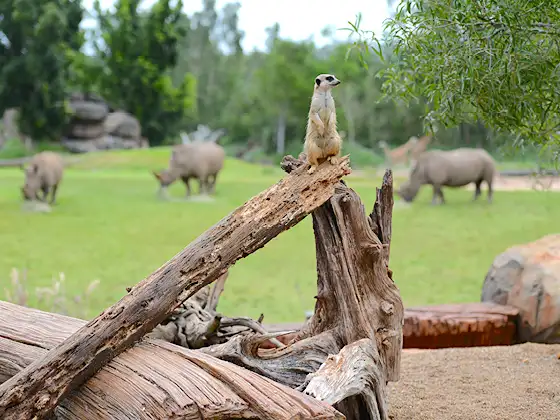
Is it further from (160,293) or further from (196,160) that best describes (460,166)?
(160,293)

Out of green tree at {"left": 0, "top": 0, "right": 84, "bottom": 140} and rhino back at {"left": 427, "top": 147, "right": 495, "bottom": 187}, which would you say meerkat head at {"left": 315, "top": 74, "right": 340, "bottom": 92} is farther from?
green tree at {"left": 0, "top": 0, "right": 84, "bottom": 140}

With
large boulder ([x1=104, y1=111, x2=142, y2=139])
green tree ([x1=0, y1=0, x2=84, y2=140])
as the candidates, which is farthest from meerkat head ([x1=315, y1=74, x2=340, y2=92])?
large boulder ([x1=104, y1=111, x2=142, y2=139])

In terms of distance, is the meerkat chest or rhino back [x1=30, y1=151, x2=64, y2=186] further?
rhino back [x1=30, y1=151, x2=64, y2=186]

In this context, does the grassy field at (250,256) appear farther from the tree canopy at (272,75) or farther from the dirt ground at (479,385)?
the dirt ground at (479,385)

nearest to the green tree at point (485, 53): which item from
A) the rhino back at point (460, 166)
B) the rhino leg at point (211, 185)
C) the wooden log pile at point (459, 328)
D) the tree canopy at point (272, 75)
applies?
the tree canopy at point (272, 75)

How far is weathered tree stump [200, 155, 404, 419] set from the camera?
9.66 feet

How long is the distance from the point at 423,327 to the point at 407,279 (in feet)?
5.82

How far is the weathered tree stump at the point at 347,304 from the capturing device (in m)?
2.95

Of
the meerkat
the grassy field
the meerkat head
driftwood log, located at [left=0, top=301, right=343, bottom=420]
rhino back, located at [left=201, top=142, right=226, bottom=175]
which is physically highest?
the meerkat head

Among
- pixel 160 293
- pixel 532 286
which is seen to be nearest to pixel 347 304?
pixel 160 293

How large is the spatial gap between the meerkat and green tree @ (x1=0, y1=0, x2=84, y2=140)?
318 inches

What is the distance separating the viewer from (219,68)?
43.5 ft

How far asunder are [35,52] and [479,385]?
8532 mm

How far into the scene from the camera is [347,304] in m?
2.99
